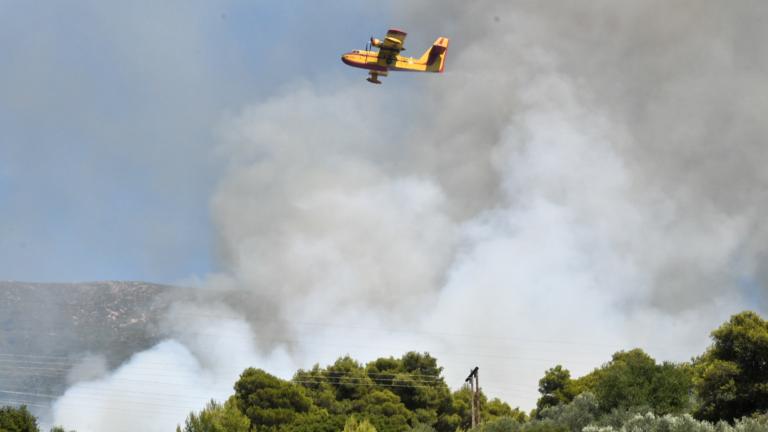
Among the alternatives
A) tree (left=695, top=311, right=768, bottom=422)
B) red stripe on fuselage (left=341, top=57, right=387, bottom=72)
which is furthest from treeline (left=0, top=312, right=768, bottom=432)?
red stripe on fuselage (left=341, top=57, right=387, bottom=72)

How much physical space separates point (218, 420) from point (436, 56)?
155ft

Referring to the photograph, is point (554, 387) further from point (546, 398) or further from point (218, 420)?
point (218, 420)

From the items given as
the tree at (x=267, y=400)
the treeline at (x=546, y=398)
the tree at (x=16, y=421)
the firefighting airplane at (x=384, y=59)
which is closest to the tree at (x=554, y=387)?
the treeline at (x=546, y=398)

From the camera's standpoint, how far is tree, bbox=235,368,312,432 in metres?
101

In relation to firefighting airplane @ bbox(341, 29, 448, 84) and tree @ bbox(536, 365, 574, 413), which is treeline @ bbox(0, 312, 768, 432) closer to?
tree @ bbox(536, 365, 574, 413)

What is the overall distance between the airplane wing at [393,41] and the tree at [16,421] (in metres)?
53.0

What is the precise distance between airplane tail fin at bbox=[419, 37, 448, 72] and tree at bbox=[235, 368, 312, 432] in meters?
41.2

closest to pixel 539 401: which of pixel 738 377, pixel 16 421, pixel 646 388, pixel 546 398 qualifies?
pixel 546 398

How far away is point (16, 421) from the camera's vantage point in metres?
88.1

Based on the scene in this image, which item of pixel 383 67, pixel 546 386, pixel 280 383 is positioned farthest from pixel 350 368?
pixel 383 67

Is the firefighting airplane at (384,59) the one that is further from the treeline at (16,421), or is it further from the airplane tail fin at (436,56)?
the treeline at (16,421)

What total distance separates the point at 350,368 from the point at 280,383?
1957cm

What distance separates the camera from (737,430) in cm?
5353

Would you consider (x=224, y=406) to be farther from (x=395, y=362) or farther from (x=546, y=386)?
(x=546, y=386)
